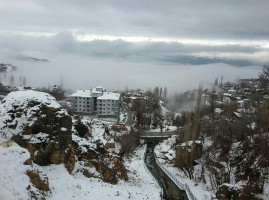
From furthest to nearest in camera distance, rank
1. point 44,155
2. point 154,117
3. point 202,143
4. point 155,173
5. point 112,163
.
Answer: point 154,117 < point 202,143 < point 155,173 < point 112,163 < point 44,155

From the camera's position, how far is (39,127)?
21.3 m

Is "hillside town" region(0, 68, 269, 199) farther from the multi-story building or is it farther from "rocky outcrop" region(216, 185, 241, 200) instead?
the multi-story building

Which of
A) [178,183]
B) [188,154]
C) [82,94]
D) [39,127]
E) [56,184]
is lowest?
[178,183]

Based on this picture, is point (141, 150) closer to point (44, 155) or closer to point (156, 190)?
point (156, 190)

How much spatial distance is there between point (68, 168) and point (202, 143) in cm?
2419

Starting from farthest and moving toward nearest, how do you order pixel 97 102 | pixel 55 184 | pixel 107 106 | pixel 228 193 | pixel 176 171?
pixel 97 102 < pixel 107 106 < pixel 176 171 < pixel 228 193 < pixel 55 184

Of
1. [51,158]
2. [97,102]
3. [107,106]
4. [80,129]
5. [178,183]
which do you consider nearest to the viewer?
[51,158]

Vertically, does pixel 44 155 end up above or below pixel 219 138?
above

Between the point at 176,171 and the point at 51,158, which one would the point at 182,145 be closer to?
the point at 176,171

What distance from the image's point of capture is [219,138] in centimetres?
3638

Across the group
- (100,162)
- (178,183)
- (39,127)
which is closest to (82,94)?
(178,183)

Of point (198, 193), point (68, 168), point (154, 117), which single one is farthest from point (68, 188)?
point (154, 117)

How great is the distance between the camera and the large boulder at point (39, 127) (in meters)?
20.4

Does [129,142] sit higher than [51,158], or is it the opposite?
[51,158]
